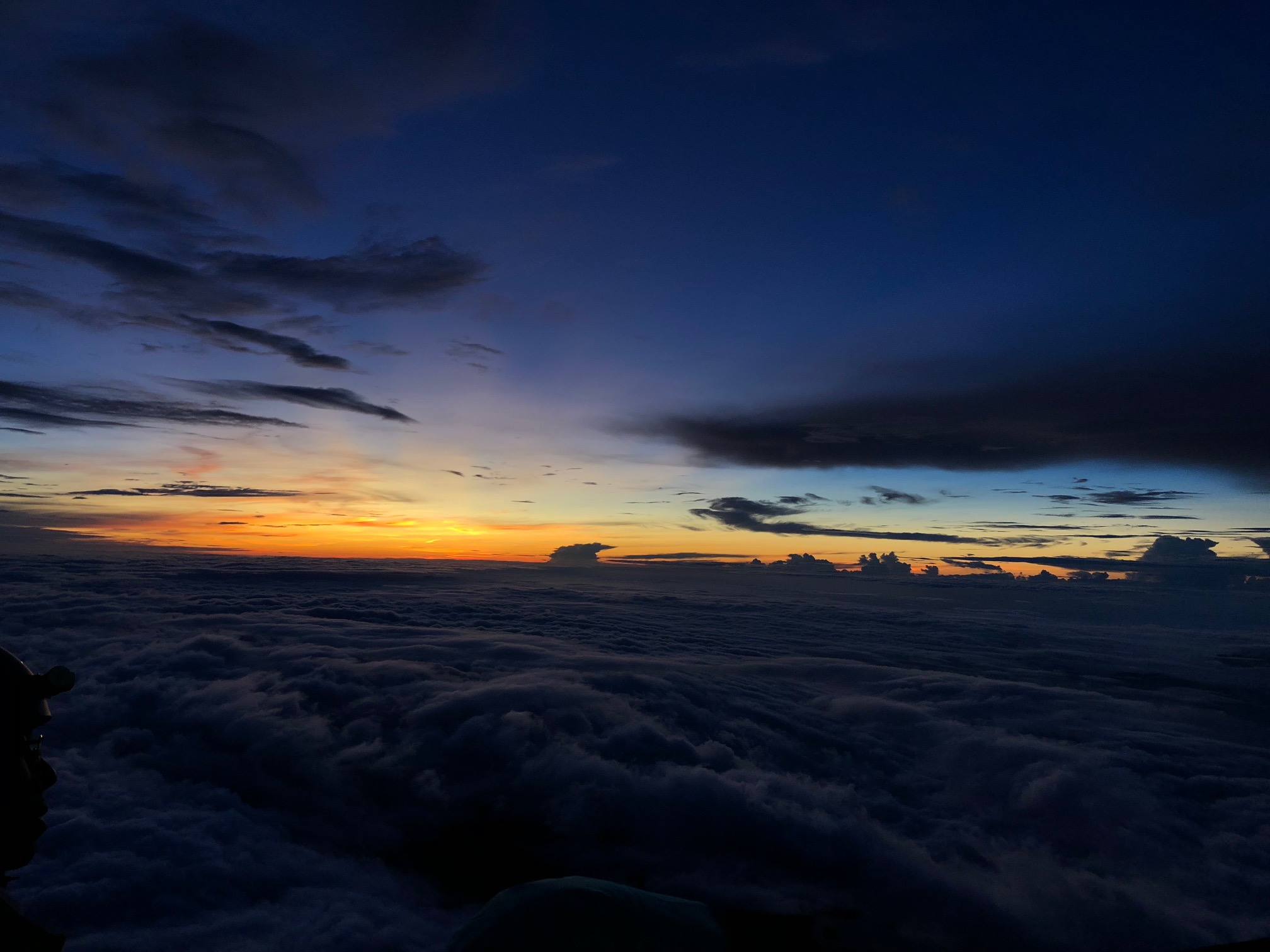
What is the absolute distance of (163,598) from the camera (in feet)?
221

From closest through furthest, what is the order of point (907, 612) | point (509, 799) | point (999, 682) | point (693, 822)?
point (693, 822) → point (509, 799) → point (999, 682) → point (907, 612)

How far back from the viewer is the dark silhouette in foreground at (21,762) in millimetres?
3191

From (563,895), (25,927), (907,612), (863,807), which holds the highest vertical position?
(25,927)

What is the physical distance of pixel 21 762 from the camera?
3.30 metres

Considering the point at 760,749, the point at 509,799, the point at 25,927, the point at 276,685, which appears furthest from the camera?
the point at 276,685

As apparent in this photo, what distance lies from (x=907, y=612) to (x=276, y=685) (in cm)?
12559

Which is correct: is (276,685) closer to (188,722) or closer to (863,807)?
(188,722)

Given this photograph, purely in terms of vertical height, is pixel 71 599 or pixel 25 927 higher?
pixel 25 927

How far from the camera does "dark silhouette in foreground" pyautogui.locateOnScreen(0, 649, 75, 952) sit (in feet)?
10.5

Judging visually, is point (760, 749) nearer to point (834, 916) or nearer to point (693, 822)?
point (693, 822)

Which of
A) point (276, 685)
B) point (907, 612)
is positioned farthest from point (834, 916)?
point (907, 612)

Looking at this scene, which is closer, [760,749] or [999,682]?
[760,749]

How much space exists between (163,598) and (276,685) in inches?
2484

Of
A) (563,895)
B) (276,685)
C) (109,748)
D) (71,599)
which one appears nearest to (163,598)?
(71,599)
